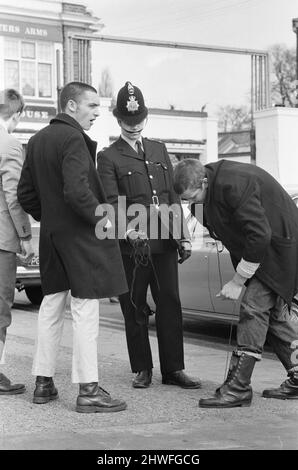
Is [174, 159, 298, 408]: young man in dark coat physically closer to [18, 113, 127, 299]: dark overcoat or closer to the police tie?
[18, 113, 127, 299]: dark overcoat

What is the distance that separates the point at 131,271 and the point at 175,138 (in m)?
27.5

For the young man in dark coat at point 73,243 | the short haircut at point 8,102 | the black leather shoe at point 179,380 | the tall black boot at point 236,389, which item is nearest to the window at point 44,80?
the short haircut at point 8,102

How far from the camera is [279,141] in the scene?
20.6m

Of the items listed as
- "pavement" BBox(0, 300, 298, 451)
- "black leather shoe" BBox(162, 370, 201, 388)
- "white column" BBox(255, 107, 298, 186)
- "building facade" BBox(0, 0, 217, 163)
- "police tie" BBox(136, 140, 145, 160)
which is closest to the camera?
"pavement" BBox(0, 300, 298, 451)

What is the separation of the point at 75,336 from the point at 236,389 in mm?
1113

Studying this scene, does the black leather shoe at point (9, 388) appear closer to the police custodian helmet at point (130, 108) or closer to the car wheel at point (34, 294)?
the police custodian helmet at point (130, 108)

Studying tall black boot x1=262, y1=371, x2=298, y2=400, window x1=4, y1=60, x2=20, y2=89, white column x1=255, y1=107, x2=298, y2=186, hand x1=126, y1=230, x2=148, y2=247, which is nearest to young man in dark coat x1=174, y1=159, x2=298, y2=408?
tall black boot x1=262, y1=371, x2=298, y2=400

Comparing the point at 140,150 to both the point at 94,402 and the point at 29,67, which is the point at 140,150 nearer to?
the point at 94,402

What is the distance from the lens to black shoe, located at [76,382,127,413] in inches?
228

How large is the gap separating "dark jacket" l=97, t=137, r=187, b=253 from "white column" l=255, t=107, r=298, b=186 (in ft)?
45.7

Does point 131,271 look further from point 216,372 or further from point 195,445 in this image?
point 195,445

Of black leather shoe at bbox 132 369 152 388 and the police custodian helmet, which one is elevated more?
the police custodian helmet

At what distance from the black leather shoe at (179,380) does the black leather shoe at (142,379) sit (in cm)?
13

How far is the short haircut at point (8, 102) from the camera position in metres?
6.48
